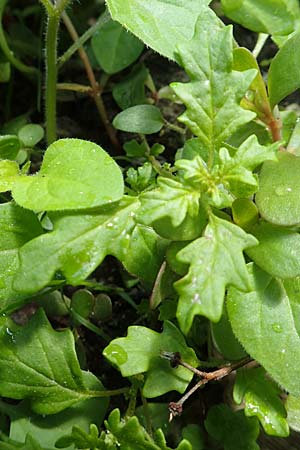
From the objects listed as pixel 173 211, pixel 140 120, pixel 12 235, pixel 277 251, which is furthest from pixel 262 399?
pixel 140 120

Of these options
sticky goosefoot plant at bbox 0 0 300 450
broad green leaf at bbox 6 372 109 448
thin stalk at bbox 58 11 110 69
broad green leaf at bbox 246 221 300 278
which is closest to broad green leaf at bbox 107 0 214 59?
sticky goosefoot plant at bbox 0 0 300 450

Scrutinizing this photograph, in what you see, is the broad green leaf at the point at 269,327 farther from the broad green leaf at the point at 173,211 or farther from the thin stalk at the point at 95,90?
the thin stalk at the point at 95,90

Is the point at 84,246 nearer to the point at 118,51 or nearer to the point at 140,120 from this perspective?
the point at 140,120

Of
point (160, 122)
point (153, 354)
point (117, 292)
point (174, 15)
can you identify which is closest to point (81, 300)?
point (117, 292)

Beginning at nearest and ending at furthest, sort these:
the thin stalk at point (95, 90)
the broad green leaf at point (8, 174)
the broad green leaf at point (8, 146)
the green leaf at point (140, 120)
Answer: the broad green leaf at point (8, 174) < the broad green leaf at point (8, 146) < the green leaf at point (140, 120) < the thin stalk at point (95, 90)

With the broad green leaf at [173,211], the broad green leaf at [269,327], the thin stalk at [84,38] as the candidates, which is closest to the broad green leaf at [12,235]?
the broad green leaf at [173,211]
